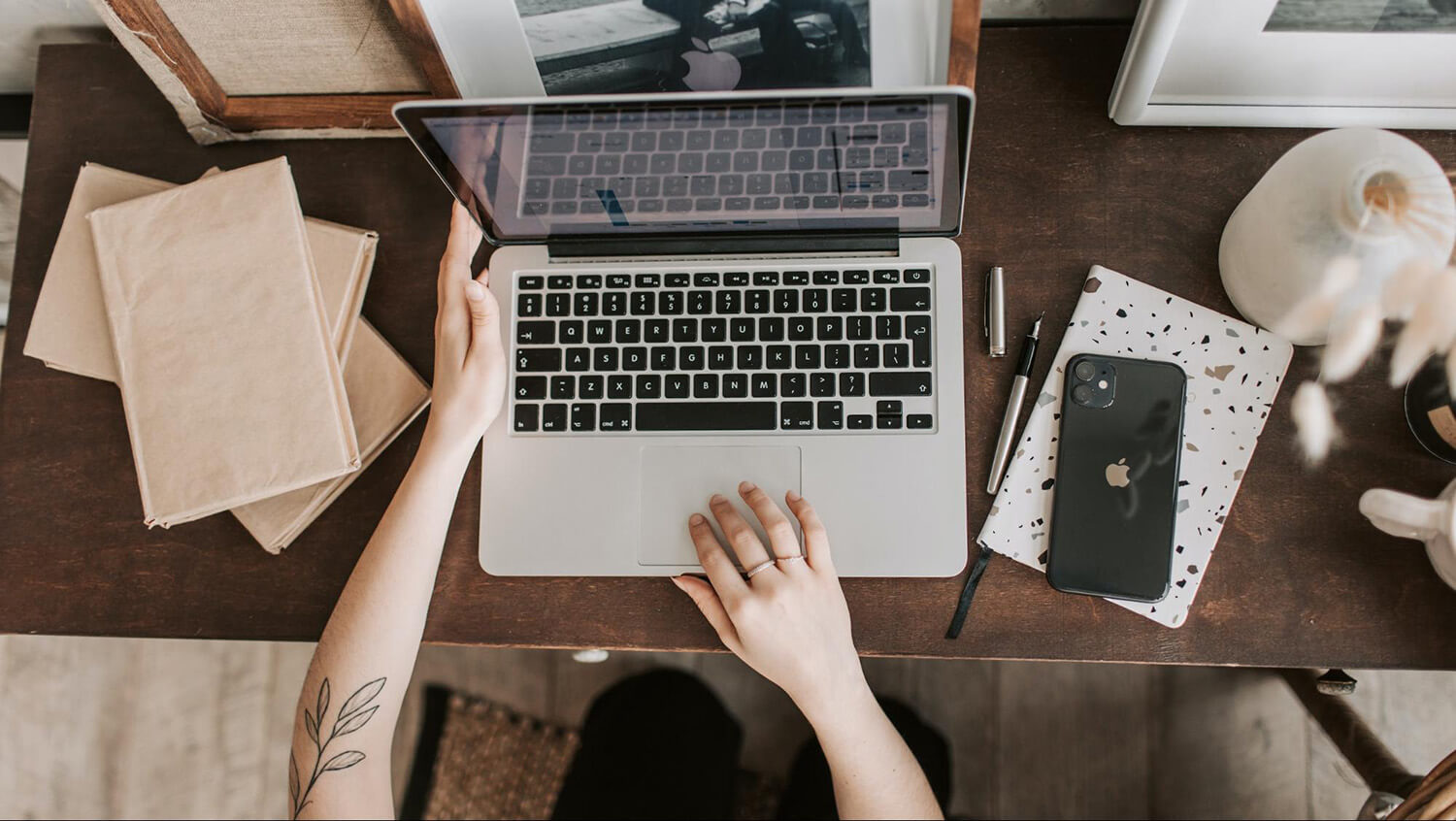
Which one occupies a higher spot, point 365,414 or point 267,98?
point 267,98

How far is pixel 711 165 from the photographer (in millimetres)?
671

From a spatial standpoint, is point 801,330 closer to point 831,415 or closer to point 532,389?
point 831,415

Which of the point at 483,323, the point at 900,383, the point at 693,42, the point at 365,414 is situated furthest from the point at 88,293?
the point at 900,383

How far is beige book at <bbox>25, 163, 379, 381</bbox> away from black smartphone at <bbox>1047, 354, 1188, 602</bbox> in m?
0.65

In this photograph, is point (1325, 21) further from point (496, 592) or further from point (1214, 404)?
point (496, 592)

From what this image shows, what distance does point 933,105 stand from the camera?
1.87 feet

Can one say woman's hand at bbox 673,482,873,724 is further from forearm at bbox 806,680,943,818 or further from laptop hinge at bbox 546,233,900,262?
laptop hinge at bbox 546,233,900,262

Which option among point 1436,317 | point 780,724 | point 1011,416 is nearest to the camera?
point 1436,317

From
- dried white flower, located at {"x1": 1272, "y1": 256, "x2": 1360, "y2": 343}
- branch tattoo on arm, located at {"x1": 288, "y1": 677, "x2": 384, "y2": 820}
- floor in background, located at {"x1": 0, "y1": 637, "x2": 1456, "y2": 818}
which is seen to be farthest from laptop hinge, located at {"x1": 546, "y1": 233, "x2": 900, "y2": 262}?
floor in background, located at {"x1": 0, "y1": 637, "x2": 1456, "y2": 818}

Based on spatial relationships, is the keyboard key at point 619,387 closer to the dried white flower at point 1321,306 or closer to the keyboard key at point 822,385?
the keyboard key at point 822,385

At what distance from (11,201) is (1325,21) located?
4.43 feet

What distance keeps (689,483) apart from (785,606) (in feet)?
0.44

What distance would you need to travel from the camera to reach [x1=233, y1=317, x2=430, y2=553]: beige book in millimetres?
748

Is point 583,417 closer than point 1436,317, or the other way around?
point 1436,317
